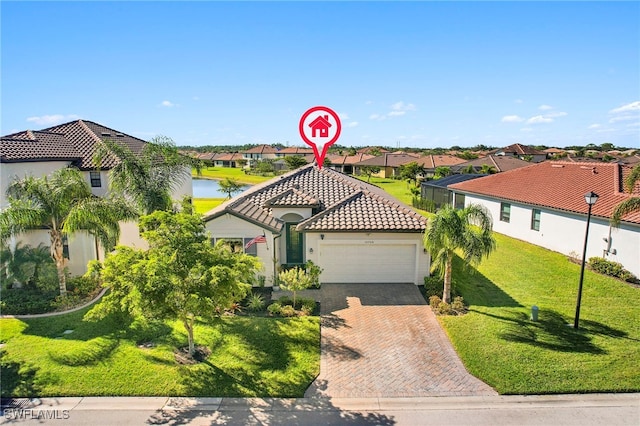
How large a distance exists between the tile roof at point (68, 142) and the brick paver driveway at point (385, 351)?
45.1 ft

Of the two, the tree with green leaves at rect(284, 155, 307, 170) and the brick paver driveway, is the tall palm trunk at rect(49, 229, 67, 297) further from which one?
the tree with green leaves at rect(284, 155, 307, 170)

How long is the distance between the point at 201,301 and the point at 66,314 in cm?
762

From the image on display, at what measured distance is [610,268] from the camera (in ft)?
56.5

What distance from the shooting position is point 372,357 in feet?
35.5

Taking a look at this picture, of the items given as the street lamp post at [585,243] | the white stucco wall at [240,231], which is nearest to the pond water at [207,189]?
the white stucco wall at [240,231]

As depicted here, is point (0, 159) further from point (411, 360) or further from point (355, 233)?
point (411, 360)

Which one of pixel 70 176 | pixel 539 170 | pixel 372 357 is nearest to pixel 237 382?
pixel 372 357

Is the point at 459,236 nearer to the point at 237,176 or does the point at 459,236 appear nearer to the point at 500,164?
the point at 500,164

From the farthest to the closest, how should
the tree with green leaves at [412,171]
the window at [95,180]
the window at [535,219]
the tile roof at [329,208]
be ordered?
the tree with green leaves at [412,171]
the window at [535,219]
the window at [95,180]
the tile roof at [329,208]

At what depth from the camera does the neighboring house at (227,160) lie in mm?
113975

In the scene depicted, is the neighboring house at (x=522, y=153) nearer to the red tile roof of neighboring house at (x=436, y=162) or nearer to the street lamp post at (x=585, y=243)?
the red tile roof of neighboring house at (x=436, y=162)

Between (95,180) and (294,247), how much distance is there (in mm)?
10639

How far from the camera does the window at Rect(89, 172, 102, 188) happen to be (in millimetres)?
18703

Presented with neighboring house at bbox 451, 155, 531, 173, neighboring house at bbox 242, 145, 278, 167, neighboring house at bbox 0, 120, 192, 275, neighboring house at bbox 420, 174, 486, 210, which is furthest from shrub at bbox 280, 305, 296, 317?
neighboring house at bbox 242, 145, 278, 167
